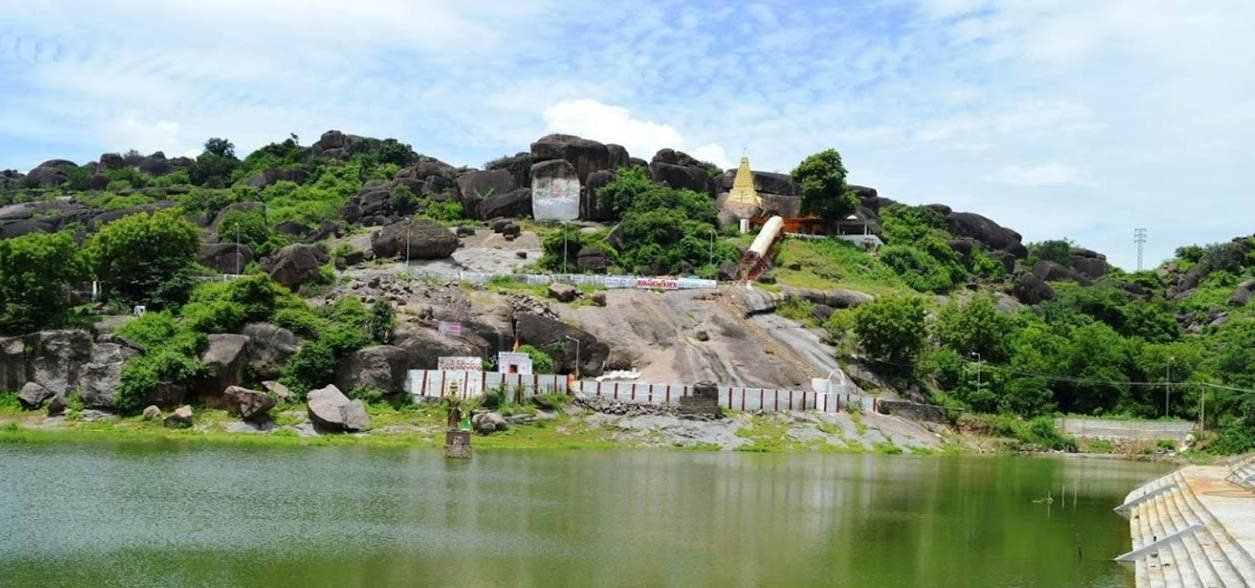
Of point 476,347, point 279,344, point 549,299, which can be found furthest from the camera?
point 549,299

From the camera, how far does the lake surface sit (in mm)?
24156

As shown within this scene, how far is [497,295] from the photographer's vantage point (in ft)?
240

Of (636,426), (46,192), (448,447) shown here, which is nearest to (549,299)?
(636,426)

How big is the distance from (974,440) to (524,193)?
49325 millimetres

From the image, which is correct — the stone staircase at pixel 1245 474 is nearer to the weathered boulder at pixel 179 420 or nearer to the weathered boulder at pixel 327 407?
the weathered boulder at pixel 327 407

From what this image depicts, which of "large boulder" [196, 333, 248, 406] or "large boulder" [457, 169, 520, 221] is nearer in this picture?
"large boulder" [196, 333, 248, 406]

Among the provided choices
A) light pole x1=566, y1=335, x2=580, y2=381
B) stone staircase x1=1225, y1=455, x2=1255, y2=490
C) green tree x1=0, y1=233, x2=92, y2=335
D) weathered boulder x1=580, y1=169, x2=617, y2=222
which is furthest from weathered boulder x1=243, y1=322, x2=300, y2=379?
weathered boulder x1=580, y1=169, x2=617, y2=222

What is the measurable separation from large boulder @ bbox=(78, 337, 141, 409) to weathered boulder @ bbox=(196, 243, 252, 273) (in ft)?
89.1

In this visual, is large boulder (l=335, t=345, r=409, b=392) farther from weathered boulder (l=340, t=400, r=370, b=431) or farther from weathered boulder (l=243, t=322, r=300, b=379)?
weathered boulder (l=340, t=400, r=370, b=431)

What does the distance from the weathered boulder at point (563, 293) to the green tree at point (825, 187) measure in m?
34.9

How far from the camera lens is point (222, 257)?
272 feet

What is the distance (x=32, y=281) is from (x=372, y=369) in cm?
1905

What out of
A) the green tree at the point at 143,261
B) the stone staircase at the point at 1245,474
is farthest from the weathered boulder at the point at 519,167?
the stone staircase at the point at 1245,474

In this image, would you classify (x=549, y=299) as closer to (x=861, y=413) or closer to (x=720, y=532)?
(x=861, y=413)
